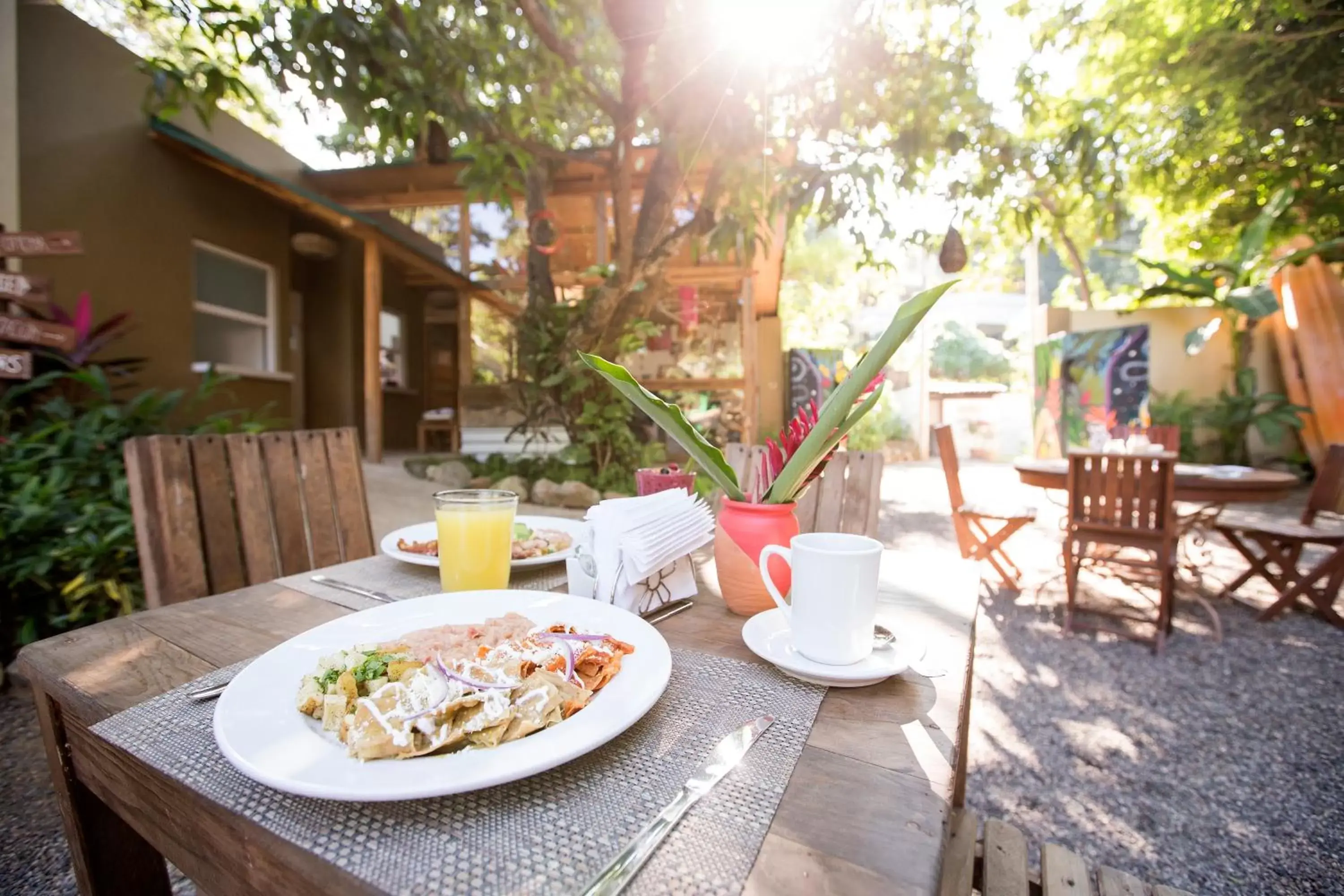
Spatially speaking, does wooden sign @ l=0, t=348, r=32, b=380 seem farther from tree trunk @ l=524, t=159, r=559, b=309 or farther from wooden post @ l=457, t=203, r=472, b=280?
wooden post @ l=457, t=203, r=472, b=280

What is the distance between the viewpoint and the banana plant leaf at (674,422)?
2.78ft

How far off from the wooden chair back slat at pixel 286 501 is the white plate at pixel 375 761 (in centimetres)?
106

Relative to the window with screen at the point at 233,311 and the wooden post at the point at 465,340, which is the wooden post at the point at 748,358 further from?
the window with screen at the point at 233,311

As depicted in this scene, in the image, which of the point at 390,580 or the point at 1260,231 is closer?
the point at 390,580

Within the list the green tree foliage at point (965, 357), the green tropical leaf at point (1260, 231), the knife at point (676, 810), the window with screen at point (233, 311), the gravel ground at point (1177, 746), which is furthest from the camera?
the green tree foliage at point (965, 357)

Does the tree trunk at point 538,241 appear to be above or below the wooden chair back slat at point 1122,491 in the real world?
above

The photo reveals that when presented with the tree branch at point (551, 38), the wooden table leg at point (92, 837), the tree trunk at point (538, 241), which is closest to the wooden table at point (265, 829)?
the wooden table leg at point (92, 837)

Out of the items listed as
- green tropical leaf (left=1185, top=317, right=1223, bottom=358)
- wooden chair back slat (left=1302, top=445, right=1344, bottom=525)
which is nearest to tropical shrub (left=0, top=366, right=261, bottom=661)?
wooden chair back slat (left=1302, top=445, right=1344, bottom=525)

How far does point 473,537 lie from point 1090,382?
10.9 m

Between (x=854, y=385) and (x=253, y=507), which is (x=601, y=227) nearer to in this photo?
(x=253, y=507)

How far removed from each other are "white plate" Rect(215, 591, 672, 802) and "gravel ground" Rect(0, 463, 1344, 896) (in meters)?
1.03

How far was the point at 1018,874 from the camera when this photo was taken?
3.07ft

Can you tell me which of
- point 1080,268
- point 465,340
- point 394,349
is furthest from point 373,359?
point 1080,268

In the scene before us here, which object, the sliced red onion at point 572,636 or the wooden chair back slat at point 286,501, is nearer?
the sliced red onion at point 572,636
